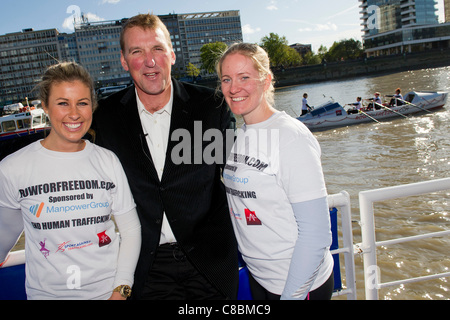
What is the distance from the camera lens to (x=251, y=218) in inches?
72.4

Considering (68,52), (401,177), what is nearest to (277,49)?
(68,52)

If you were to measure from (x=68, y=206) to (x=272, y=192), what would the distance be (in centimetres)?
104

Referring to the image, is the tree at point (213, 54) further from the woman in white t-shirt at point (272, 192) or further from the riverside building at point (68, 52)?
the riverside building at point (68, 52)

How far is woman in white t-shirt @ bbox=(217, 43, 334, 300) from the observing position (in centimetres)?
162

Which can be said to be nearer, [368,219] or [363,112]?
[368,219]

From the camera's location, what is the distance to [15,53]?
108500 millimetres

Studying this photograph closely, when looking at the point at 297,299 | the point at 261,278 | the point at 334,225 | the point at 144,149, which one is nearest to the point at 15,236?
the point at 144,149

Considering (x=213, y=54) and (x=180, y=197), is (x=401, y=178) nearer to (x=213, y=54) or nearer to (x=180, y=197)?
(x=213, y=54)

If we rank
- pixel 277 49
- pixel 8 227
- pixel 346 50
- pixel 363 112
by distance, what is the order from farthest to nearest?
pixel 346 50
pixel 277 49
pixel 363 112
pixel 8 227

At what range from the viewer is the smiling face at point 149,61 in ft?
7.21

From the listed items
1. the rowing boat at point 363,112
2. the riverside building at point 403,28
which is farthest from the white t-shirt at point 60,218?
the riverside building at point 403,28

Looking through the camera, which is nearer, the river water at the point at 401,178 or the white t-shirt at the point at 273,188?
the white t-shirt at the point at 273,188

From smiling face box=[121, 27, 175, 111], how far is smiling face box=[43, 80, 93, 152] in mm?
430
